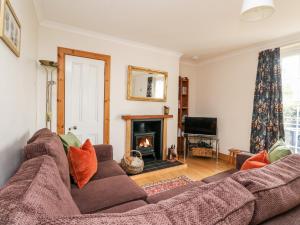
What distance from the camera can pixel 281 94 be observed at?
3271 millimetres

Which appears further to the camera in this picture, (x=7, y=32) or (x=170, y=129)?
(x=170, y=129)

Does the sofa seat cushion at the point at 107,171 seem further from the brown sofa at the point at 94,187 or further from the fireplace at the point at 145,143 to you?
the fireplace at the point at 145,143

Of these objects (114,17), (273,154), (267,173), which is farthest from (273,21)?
(267,173)

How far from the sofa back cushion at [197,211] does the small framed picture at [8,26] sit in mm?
1261

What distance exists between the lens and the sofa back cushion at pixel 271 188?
72cm

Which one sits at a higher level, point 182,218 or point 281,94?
point 281,94

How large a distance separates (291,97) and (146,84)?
275 cm

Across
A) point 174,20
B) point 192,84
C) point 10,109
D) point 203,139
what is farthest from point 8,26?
point 192,84

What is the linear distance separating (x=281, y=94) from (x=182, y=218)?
361 cm

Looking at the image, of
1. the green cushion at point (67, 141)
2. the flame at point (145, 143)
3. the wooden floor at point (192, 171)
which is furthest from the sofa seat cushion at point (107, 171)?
the flame at point (145, 143)

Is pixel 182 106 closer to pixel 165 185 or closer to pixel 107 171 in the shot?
pixel 165 185

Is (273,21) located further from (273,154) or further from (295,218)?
(295,218)

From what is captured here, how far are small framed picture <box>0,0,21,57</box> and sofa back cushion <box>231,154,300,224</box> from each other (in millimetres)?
1580

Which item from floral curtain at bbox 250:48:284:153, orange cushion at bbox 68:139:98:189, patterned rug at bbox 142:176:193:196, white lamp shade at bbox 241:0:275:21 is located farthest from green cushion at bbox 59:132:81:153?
floral curtain at bbox 250:48:284:153
